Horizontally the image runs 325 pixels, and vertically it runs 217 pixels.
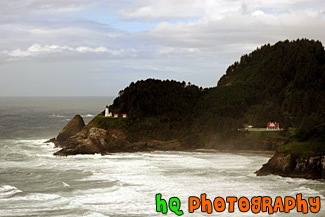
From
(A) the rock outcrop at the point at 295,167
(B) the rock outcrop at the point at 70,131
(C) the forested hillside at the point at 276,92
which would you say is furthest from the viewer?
(B) the rock outcrop at the point at 70,131

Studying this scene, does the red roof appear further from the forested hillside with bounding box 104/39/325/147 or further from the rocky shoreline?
the rocky shoreline

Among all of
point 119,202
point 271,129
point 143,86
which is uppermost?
point 143,86

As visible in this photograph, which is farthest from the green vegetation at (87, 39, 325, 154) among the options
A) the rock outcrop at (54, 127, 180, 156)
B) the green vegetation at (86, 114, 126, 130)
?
the rock outcrop at (54, 127, 180, 156)

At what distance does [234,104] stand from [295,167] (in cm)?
6110

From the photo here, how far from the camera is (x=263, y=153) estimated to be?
351 ft

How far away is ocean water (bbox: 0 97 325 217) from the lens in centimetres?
5838

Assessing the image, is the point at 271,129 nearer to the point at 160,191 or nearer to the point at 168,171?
the point at 168,171

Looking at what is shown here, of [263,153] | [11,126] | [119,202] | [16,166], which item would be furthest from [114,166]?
[11,126]

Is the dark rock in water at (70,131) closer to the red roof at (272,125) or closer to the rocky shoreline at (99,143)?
the rocky shoreline at (99,143)

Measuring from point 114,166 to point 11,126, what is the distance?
99457 millimetres

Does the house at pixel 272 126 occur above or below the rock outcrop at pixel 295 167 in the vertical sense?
above

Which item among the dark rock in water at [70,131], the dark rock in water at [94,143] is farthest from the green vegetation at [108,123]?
the dark rock in water at [94,143]

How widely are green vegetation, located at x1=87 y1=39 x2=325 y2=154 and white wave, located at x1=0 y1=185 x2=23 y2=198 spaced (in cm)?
5217

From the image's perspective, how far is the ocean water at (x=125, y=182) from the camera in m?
58.4
